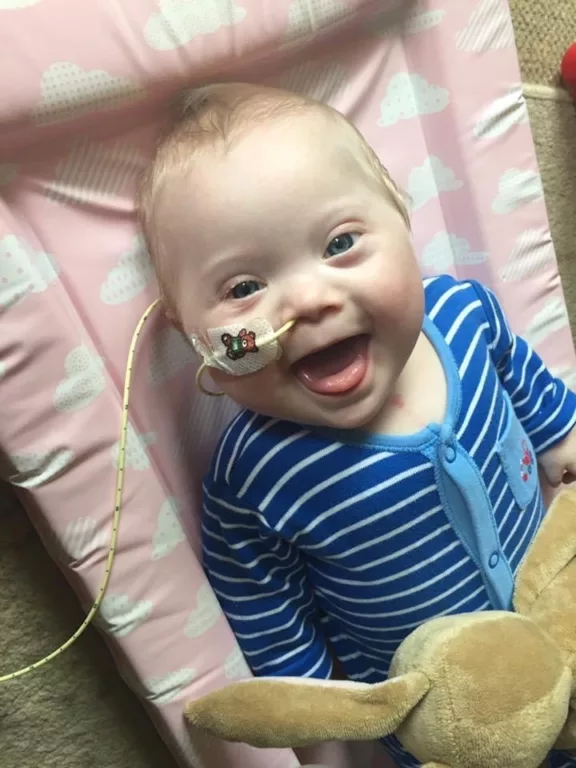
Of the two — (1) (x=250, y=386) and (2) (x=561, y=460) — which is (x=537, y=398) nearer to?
(2) (x=561, y=460)

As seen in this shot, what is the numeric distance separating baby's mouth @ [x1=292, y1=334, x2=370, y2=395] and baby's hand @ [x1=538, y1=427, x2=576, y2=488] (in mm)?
328

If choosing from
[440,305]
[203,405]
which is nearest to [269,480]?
[203,405]

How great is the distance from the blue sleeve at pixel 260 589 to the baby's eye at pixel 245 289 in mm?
198

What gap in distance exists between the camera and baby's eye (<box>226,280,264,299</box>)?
667 millimetres

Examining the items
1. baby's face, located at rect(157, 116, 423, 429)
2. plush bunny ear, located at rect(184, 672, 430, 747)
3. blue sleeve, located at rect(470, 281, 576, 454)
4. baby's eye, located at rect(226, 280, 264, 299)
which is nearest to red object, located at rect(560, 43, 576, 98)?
blue sleeve, located at rect(470, 281, 576, 454)

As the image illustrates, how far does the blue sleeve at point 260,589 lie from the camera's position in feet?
2.60

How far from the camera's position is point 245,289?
67 centimetres

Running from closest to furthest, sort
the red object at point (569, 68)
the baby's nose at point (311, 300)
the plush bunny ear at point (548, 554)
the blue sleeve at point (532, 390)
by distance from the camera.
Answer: the baby's nose at point (311, 300) → the plush bunny ear at point (548, 554) → the blue sleeve at point (532, 390) → the red object at point (569, 68)

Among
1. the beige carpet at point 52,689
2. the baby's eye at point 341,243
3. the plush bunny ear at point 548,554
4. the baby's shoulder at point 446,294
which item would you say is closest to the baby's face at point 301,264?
the baby's eye at point 341,243

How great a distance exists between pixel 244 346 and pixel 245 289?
5cm

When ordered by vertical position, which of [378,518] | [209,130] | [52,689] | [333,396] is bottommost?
[52,689]

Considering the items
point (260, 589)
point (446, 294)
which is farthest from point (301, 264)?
point (260, 589)

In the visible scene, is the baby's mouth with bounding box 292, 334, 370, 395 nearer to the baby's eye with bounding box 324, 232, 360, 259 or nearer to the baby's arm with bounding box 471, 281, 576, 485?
the baby's eye with bounding box 324, 232, 360, 259

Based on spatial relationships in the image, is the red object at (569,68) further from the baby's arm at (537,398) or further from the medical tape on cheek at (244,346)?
the medical tape on cheek at (244,346)
